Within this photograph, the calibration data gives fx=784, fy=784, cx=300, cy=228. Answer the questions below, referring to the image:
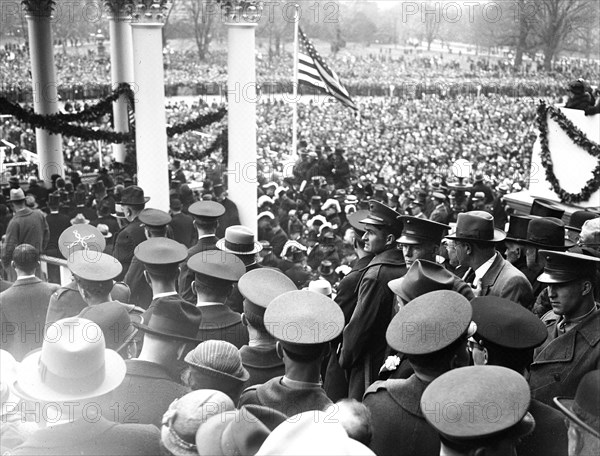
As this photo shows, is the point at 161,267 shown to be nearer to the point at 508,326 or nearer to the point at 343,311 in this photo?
the point at 343,311

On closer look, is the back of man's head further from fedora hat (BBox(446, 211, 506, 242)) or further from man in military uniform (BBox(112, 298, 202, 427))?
fedora hat (BBox(446, 211, 506, 242))

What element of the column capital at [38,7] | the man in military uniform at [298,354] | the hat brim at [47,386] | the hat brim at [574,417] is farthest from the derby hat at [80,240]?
the column capital at [38,7]

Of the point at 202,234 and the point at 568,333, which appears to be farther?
the point at 202,234

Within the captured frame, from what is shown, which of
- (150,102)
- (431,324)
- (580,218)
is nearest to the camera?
(431,324)

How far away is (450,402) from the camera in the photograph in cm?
323

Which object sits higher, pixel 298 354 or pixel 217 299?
pixel 298 354

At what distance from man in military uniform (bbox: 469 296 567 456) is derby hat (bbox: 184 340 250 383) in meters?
1.27

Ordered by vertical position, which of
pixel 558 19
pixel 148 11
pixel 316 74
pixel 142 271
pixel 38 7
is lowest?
pixel 142 271

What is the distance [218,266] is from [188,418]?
90.9 inches

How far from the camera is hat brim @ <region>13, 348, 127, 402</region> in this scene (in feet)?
11.7

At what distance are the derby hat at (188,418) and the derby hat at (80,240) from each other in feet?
12.4

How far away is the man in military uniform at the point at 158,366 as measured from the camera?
418 cm

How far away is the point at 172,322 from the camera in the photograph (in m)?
4.57

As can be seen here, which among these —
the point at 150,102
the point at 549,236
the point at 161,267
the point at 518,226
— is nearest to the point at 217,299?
the point at 161,267
